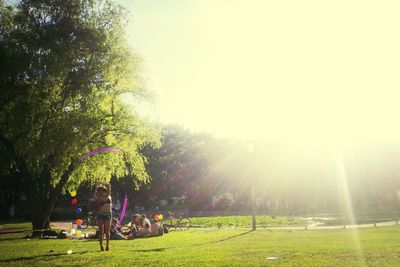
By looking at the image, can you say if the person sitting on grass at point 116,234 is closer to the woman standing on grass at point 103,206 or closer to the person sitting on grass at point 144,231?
the person sitting on grass at point 144,231

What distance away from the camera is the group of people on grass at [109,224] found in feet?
43.0

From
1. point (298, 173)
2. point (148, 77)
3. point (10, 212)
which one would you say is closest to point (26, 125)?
point (148, 77)

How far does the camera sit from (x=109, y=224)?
13234mm

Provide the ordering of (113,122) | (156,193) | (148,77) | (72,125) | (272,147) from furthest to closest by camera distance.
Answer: (156,193), (272,147), (148,77), (113,122), (72,125)

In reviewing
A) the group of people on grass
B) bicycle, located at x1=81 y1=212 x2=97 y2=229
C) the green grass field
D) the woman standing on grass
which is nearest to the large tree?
bicycle, located at x1=81 y1=212 x2=97 y2=229

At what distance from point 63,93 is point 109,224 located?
13.7 m

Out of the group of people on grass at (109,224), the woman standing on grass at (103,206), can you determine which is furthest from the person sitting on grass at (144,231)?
the woman standing on grass at (103,206)

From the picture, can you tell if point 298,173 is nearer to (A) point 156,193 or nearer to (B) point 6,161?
(A) point 156,193

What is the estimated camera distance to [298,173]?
57.4 m

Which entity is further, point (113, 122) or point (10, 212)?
point (10, 212)

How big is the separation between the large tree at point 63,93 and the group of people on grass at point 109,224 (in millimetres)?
6049

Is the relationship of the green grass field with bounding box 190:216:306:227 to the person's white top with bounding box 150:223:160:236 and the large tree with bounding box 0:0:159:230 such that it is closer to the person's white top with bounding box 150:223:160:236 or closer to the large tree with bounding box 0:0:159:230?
the large tree with bounding box 0:0:159:230

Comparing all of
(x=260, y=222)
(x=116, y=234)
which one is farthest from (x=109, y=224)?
(x=260, y=222)

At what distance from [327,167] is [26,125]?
42.6m
